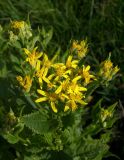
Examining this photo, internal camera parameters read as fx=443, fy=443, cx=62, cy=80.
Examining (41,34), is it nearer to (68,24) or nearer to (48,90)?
(48,90)

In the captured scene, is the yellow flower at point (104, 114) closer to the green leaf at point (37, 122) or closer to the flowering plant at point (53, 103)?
the flowering plant at point (53, 103)

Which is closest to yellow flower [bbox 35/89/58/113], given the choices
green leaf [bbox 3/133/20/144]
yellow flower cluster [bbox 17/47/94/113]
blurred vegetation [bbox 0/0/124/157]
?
yellow flower cluster [bbox 17/47/94/113]

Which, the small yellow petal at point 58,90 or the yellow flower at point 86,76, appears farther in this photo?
the yellow flower at point 86,76

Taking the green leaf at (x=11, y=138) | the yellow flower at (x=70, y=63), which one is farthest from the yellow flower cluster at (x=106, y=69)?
the green leaf at (x=11, y=138)

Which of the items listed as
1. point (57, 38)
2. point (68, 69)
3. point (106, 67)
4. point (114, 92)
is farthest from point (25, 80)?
point (57, 38)

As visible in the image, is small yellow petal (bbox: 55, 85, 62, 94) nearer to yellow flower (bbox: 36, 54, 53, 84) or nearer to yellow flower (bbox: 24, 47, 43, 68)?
yellow flower (bbox: 36, 54, 53, 84)

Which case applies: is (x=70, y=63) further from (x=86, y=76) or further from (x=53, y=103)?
(x=53, y=103)

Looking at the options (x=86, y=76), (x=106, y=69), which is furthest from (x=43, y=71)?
(x=106, y=69)

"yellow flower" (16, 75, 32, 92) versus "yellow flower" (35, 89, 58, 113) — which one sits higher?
"yellow flower" (16, 75, 32, 92)
